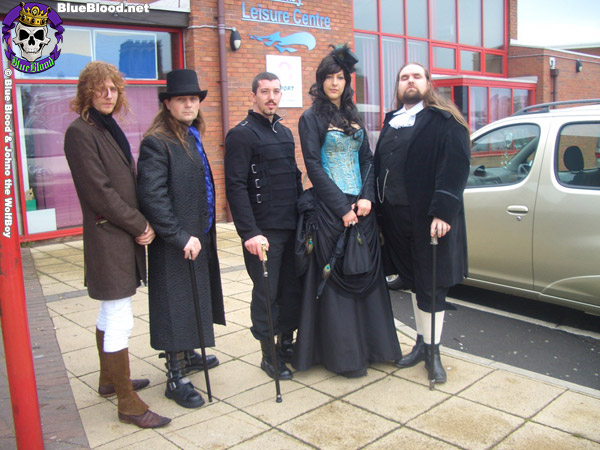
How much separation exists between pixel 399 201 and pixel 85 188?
6.65ft

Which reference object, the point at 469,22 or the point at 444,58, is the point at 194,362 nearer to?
the point at 444,58

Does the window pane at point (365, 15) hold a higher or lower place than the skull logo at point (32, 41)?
higher

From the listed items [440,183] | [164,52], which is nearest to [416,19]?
[164,52]

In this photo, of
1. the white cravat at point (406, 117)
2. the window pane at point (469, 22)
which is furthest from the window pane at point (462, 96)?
the white cravat at point (406, 117)

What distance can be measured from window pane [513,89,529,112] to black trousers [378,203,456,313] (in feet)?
45.2

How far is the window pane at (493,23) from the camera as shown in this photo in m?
16.3

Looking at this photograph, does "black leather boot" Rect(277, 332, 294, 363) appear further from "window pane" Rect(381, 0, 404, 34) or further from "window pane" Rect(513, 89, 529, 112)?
"window pane" Rect(513, 89, 529, 112)

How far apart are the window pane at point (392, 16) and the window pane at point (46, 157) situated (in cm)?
697

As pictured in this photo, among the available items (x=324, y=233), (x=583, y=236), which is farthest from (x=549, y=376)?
(x=324, y=233)

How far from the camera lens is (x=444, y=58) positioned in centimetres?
1508

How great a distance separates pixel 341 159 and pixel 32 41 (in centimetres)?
653

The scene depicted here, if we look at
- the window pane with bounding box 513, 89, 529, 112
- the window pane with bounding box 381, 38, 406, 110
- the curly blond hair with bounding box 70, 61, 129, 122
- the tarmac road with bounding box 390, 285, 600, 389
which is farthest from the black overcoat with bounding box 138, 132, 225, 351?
the window pane with bounding box 513, 89, 529, 112

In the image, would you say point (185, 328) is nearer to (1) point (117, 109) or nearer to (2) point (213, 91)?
(1) point (117, 109)

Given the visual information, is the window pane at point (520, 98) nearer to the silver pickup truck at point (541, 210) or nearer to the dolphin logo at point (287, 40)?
the dolphin logo at point (287, 40)
